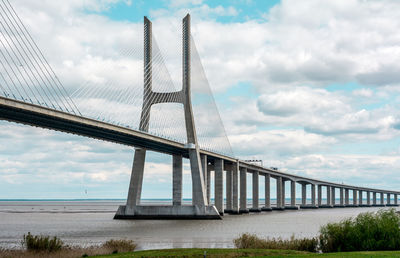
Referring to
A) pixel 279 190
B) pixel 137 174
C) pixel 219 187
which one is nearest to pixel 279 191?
pixel 279 190

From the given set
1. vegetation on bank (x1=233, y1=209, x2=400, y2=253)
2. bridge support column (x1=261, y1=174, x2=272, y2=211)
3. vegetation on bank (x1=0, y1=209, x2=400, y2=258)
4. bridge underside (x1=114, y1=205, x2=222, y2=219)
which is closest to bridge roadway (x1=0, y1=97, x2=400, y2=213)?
bridge underside (x1=114, y1=205, x2=222, y2=219)

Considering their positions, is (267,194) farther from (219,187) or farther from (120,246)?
(120,246)

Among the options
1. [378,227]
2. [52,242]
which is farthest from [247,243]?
[52,242]

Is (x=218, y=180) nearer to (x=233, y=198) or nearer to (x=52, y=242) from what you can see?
(x=233, y=198)

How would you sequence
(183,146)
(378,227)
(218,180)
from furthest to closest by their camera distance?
1. (218,180)
2. (183,146)
3. (378,227)

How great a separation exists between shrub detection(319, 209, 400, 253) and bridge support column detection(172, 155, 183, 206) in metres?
48.6

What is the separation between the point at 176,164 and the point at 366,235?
51.6 metres

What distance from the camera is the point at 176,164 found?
77875 millimetres

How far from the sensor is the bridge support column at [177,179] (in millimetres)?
76438

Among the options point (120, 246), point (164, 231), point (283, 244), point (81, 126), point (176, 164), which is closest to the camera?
point (283, 244)

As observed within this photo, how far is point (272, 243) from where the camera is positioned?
30.1 m

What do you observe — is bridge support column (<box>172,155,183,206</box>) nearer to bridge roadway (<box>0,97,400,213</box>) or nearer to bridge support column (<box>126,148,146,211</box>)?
bridge roadway (<box>0,97,400,213</box>)

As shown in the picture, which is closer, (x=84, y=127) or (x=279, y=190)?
(x=84, y=127)

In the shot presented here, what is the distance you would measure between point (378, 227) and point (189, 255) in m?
8.90
